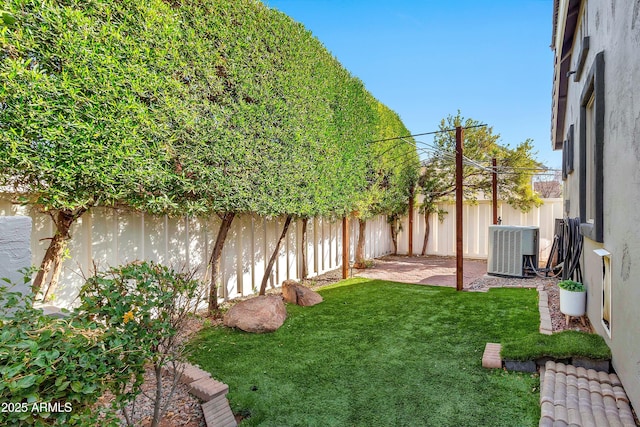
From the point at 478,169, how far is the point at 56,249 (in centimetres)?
1182

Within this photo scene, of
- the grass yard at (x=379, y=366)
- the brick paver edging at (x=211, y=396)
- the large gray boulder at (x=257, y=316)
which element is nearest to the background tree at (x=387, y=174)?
the grass yard at (x=379, y=366)

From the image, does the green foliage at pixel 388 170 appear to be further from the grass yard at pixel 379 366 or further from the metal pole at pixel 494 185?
the grass yard at pixel 379 366

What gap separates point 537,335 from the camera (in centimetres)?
357

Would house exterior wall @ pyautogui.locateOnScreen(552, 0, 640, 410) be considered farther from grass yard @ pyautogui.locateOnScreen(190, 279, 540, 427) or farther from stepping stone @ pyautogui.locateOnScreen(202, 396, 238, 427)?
stepping stone @ pyautogui.locateOnScreen(202, 396, 238, 427)

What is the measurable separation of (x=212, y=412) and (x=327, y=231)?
685 centimetres

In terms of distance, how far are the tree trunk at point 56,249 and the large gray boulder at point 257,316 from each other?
2152 millimetres

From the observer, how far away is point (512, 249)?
773 centimetres

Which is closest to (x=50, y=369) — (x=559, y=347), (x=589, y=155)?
(x=559, y=347)

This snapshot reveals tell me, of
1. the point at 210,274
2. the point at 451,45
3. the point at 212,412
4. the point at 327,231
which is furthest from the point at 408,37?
the point at 212,412

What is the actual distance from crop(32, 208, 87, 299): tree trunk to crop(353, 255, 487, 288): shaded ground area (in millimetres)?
6534

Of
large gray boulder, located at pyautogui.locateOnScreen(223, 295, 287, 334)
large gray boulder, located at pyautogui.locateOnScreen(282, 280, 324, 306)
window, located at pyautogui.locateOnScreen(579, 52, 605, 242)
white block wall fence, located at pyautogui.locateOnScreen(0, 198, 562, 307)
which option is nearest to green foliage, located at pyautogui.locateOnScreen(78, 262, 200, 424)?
white block wall fence, located at pyautogui.locateOnScreen(0, 198, 562, 307)

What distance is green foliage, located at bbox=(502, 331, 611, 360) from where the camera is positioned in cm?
302

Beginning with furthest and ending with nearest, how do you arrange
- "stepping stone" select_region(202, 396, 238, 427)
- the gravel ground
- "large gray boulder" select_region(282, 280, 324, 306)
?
"large gray boulder" select_region(282, 280, 324, 306) < the gravel ground < "stepping stone" select_region(202, 396, 238, 427)

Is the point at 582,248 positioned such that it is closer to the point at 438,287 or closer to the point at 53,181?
the point at 438,287
